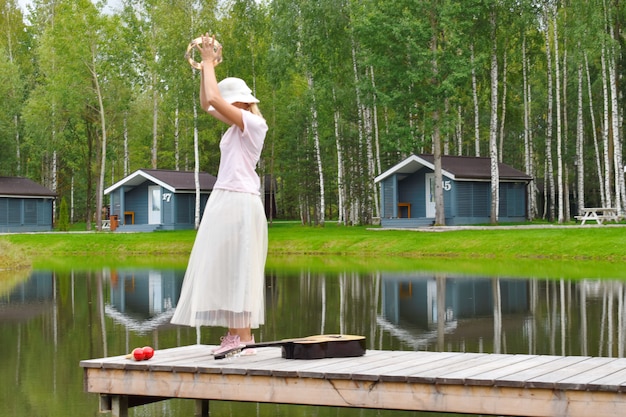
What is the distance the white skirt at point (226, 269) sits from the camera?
26.4 feet

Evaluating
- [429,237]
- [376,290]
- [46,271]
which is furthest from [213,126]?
[376,290]

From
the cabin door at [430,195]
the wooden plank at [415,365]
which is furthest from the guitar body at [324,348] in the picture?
the cabin door at [430,195]

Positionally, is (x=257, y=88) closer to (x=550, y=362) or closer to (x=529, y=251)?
(x=529, y=251)

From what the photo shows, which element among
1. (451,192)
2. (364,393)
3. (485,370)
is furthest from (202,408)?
(451,192)

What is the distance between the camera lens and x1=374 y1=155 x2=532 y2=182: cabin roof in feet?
162

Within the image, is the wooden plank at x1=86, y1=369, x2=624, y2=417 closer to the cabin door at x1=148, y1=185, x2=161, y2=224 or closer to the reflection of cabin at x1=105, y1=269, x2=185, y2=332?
the reflection of cabin at x1=105, y1=269, x2=185, y2=332

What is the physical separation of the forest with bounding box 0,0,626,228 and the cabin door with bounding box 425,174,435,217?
8.16 feet

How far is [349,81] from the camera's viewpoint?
189ft

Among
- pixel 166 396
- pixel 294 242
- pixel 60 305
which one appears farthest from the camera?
pixel 294 242

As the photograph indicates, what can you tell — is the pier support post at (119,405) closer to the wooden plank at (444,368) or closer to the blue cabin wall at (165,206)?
the wooden plank at (444,368)

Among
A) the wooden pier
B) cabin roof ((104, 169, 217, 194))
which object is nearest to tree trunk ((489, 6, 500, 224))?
cabin roof ((104, 169, 217, 194))

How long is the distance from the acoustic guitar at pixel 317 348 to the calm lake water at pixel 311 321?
0.92 metres

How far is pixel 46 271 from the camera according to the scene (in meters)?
32.4

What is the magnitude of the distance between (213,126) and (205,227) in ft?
185
